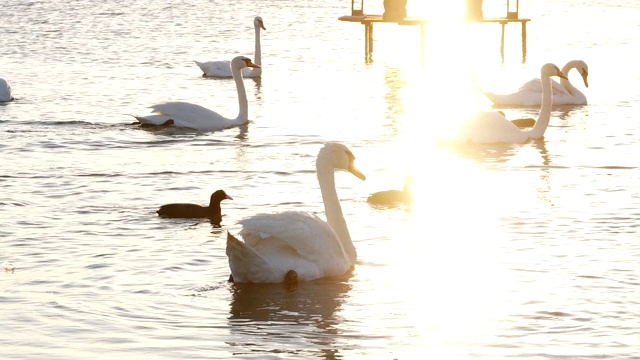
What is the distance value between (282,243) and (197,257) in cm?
160

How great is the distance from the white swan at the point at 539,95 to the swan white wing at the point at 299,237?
48.3 feet

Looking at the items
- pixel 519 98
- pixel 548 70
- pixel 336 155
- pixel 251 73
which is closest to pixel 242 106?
pixel 548 70

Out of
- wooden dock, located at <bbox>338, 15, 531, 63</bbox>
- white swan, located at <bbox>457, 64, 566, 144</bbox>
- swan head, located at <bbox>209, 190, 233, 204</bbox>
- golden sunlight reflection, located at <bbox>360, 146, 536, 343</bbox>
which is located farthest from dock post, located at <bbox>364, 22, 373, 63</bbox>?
swan head, located at <bbox>209, 190, 233, 204</bbox>

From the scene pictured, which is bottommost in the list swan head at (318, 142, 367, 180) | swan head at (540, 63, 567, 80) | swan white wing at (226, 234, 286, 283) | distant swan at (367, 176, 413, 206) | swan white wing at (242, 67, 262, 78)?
swan white wing at (242, 67, 262, 78)

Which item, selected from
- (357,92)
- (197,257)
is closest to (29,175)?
(197,257)

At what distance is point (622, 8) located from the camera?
64.2m

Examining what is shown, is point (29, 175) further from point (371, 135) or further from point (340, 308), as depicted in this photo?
point (340, 308)

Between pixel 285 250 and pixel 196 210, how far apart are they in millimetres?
3312

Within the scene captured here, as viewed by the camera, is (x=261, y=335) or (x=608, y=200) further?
(x=608, y=200)

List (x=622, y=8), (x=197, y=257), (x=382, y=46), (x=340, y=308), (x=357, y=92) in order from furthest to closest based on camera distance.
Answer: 1. (x=622, y=8)
2. (x=382, y=46)
3. (x=357, y=92)
4. (x=197, y=257)
5. (x=340, y=308)

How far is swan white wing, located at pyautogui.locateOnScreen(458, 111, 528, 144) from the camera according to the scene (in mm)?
21016

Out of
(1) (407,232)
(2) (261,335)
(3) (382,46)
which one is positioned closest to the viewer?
(2) (261,335)

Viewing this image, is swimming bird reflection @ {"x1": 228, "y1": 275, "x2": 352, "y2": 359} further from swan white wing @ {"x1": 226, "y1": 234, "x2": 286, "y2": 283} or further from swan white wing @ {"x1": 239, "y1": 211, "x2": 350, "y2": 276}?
swan white wing @ {"x1": 239, "y1": 211, "x2": 350, "y2": 276}

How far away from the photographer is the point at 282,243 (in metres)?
12.1
